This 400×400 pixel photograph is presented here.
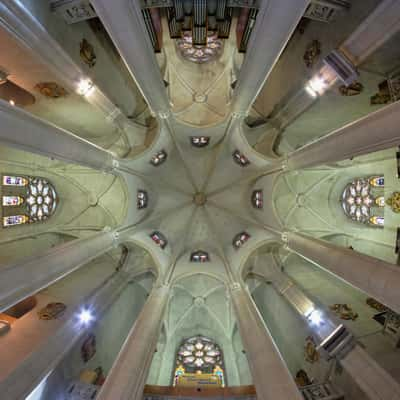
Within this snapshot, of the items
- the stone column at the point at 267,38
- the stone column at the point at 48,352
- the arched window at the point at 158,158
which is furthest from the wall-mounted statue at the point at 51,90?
the stone column at the point at 48,352

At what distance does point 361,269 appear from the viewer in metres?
6.33

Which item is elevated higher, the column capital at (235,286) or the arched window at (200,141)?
the arched window at (200,141)

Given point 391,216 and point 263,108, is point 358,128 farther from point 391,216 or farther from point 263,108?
point 263,108

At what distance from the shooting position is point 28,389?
7.12 metres

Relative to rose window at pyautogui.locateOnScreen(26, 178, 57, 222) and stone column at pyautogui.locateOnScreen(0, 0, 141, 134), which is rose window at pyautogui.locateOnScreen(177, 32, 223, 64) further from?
rose window at pyautogui.locateOnScreen(26, 178, 57, 222)

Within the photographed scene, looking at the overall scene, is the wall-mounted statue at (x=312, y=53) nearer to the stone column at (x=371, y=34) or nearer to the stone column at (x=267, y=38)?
the stone column at (x=371, y=34)

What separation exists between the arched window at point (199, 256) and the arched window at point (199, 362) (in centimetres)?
387

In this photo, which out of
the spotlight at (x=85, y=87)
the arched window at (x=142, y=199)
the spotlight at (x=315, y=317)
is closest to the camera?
the spotlight at (x=85, y=87)

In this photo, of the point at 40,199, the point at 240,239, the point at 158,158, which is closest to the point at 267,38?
the point at 158,158

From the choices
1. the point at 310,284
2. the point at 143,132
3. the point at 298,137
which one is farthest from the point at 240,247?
the point at 143,132

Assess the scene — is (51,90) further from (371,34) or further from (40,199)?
(371,34)

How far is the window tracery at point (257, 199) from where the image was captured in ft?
49.0

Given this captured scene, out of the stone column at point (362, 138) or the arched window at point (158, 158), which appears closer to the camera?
the stone column at point (362, 138)

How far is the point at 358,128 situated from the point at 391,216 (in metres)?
6.71
